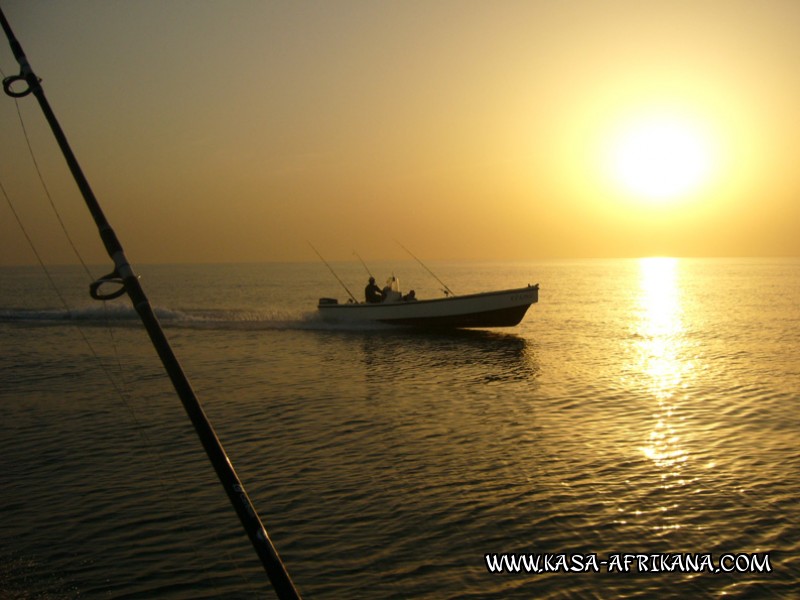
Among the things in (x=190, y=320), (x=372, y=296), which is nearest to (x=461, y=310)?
(x=372, y=296)

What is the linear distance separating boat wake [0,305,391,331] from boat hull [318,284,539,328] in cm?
143

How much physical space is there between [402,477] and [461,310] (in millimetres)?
23044

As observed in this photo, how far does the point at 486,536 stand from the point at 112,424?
10.2m

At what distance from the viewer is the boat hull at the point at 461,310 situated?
33.4m

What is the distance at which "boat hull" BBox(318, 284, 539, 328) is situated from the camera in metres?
33.4

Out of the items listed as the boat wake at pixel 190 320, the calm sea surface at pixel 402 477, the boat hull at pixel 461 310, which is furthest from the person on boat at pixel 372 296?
the calm sea surface at pixel 402 477

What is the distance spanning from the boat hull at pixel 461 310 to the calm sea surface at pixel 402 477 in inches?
347

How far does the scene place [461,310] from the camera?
111ft

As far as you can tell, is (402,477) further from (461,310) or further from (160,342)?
(461,310)

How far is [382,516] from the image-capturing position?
9.46 meters

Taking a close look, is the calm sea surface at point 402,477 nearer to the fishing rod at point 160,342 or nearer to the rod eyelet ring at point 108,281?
the fishing rod at point 160,342

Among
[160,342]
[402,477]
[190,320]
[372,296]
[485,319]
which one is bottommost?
[402,477]

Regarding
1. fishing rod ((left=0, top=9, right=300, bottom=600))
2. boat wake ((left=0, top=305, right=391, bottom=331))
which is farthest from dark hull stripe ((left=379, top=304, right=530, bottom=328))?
fishing rod ((left=0, top=9, right=300, bottom=600))

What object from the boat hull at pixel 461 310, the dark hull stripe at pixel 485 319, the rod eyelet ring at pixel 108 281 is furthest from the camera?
the dark hull stripe at pixel 485 319
